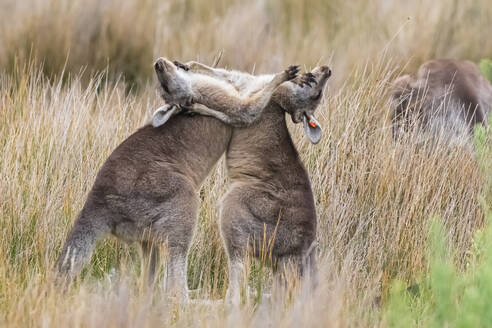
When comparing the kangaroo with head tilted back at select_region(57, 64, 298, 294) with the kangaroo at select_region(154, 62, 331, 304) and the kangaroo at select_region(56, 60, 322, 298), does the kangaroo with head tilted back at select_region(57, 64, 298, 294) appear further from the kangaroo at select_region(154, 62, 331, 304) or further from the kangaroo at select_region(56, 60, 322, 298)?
the kangaroo at select_region(154, 62, 331, 304)

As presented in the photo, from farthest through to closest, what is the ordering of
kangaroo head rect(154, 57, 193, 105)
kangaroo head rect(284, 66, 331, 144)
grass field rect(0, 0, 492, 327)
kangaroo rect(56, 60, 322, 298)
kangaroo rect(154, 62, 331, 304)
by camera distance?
kangaroo head rect(284, 66, 331, 144), kangaroo head rect(154, 57, 193, 105), kangaroo rect(154, 62, 331, 304), kangaroo rect(56, 60, 322, 298), grass field rect(0, 0, 492, 327)

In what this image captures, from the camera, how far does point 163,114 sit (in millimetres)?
4762

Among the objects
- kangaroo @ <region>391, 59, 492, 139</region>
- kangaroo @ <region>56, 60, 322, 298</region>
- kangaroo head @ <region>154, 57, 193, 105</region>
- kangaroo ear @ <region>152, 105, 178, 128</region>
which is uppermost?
kangaroo @ <region>391, 59, 492, 139</region>

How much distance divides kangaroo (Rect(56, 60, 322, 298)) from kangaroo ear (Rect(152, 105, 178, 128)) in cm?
8

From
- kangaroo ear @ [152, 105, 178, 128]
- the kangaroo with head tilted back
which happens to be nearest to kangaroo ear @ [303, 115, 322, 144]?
the kangaroo with head tilted back

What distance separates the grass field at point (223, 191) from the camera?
3537 mm

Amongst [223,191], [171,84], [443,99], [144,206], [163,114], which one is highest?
[443,99]

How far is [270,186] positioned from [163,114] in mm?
685

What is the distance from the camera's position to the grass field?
3.54m

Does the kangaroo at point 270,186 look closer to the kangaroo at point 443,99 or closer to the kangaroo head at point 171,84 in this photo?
the kangaroo head at point 171,84

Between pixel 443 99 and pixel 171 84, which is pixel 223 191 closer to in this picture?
pixel 171 84

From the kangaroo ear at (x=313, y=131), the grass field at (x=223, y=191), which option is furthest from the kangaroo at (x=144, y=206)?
the kangaroo ear at (x=313, y=131)

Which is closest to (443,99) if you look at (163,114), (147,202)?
(163,114)

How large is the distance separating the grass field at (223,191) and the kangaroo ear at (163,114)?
0.72m
